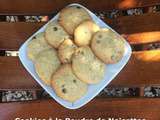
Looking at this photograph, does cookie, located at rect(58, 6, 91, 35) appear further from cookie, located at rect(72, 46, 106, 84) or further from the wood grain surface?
the wood grain surface

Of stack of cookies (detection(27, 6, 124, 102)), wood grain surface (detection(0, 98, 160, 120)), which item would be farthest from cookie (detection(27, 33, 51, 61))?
wood grain surface (detection(0, 98, 160, 120))

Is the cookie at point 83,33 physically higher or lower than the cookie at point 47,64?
higher

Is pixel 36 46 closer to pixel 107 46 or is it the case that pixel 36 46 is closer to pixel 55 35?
pixel 55 35

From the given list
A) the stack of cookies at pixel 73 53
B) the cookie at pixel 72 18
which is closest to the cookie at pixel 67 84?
the stack of cookies at pixel 73 53

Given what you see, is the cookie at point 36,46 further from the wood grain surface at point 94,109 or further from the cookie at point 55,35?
the wood grain surface at point 94,109

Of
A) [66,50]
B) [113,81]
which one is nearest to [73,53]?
[66,50]

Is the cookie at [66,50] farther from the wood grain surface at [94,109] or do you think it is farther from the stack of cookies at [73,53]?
the wood grain surface at [94,109]

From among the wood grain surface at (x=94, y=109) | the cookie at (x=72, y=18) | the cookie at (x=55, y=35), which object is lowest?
the wood grain surface at (x=94, y=109)
